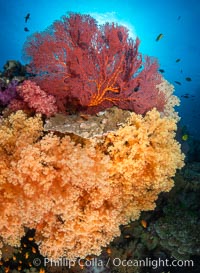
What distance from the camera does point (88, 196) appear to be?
14.0ft

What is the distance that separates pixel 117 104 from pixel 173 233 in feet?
13.3

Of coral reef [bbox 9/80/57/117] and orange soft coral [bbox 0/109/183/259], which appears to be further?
coral reef [bbox 9/80/57/117]

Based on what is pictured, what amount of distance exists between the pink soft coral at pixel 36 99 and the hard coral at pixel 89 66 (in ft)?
1.07

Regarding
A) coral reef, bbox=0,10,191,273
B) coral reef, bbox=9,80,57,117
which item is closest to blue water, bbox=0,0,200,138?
coral reef, bbox=0,10,191,273

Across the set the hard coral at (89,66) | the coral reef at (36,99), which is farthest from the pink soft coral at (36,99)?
the hard coral at (89,66)

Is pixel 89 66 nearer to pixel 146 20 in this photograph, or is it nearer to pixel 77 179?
Answer: pixel 77 179

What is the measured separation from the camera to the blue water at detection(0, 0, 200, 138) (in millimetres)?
51469

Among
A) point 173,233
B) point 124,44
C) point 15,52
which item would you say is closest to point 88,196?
point 124,44

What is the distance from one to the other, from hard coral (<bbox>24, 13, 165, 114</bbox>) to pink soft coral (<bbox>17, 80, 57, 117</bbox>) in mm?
327

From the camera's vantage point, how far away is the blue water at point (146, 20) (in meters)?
51.5

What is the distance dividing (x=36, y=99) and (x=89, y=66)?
121 centimetres

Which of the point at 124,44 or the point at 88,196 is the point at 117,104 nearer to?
the point at 124,44

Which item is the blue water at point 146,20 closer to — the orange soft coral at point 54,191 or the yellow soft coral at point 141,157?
the yellow soft coral at point 141,157

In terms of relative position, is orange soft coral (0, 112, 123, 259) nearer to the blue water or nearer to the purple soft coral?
the purple soft coral
